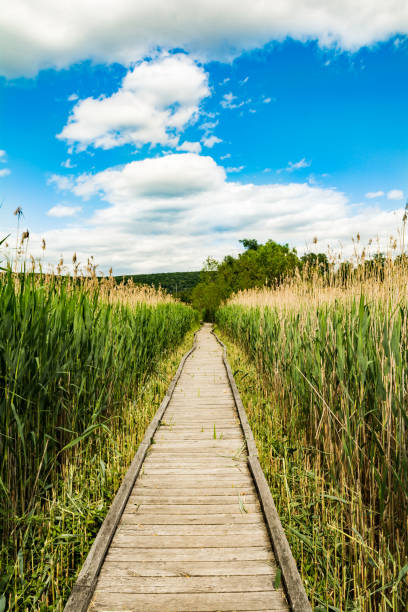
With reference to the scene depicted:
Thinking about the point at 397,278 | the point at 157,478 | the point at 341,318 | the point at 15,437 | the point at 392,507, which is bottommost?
the point at 157,478

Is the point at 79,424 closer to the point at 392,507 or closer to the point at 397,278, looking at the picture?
the point at 392,507

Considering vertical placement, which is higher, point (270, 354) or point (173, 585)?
point (270, 354)

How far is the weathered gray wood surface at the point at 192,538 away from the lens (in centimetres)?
207

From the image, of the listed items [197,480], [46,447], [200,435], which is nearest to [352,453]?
[197,480]

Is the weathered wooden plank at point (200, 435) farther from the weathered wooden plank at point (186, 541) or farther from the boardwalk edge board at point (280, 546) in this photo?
the weathered wooden plank at point (186, 541)

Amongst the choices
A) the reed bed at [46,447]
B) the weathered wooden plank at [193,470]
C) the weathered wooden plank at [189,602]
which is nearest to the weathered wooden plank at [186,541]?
the reed bed at [46,447]

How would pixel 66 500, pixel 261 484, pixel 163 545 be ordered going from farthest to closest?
pixel 261 484 < pixel 66 500 < pixel 163 545

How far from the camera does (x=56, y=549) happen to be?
7.48 ft

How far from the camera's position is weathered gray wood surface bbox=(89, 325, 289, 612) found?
2.07 meters

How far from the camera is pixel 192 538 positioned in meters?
2.58

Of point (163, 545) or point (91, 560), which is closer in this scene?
point (91, 560)

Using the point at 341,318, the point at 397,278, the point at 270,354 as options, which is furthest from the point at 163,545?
the point at 270,354

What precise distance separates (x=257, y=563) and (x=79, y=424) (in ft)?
6.59

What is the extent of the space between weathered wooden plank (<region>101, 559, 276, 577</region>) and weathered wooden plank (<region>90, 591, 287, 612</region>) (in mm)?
154
